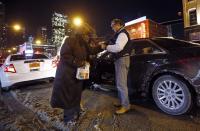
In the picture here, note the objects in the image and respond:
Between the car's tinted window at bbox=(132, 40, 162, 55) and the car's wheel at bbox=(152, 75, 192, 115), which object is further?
the car's tinted window at bbox=(132, 40, 162, 55)

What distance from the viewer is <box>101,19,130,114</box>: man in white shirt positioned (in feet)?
13.1

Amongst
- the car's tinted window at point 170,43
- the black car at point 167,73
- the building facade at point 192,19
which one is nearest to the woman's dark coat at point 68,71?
the black car at point 167,73

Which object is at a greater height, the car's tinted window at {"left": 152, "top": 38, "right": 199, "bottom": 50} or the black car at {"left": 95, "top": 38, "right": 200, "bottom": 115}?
the car's tinted window at {"left": 152, "top": 38, "right": 199, "bottom": 50}

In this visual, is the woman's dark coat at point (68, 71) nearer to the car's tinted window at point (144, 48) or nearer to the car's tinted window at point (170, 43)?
the car's tinted window at point (144, 48)

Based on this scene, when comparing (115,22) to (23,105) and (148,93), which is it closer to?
(148,93)

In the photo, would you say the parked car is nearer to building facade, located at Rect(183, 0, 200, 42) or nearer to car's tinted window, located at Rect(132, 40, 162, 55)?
car's tinted window, located at Rect(132, 40, 162, 55)

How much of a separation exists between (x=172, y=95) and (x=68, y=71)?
1.95m

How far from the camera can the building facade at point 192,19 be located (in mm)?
28020

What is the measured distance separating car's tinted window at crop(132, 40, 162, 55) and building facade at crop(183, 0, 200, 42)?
990 inches

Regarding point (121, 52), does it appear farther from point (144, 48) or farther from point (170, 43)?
point (170, 43)

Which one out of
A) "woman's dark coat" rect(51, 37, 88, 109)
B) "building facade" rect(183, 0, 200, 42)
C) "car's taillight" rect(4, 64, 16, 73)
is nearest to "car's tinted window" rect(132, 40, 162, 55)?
"woman's dark coat" rect(51, 37, 88, 109)

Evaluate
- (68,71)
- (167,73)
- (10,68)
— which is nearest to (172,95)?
(167,73)

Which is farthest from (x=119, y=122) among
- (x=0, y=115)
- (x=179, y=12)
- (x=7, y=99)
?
(x=179, y=12)

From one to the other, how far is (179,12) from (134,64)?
35.7 metres
